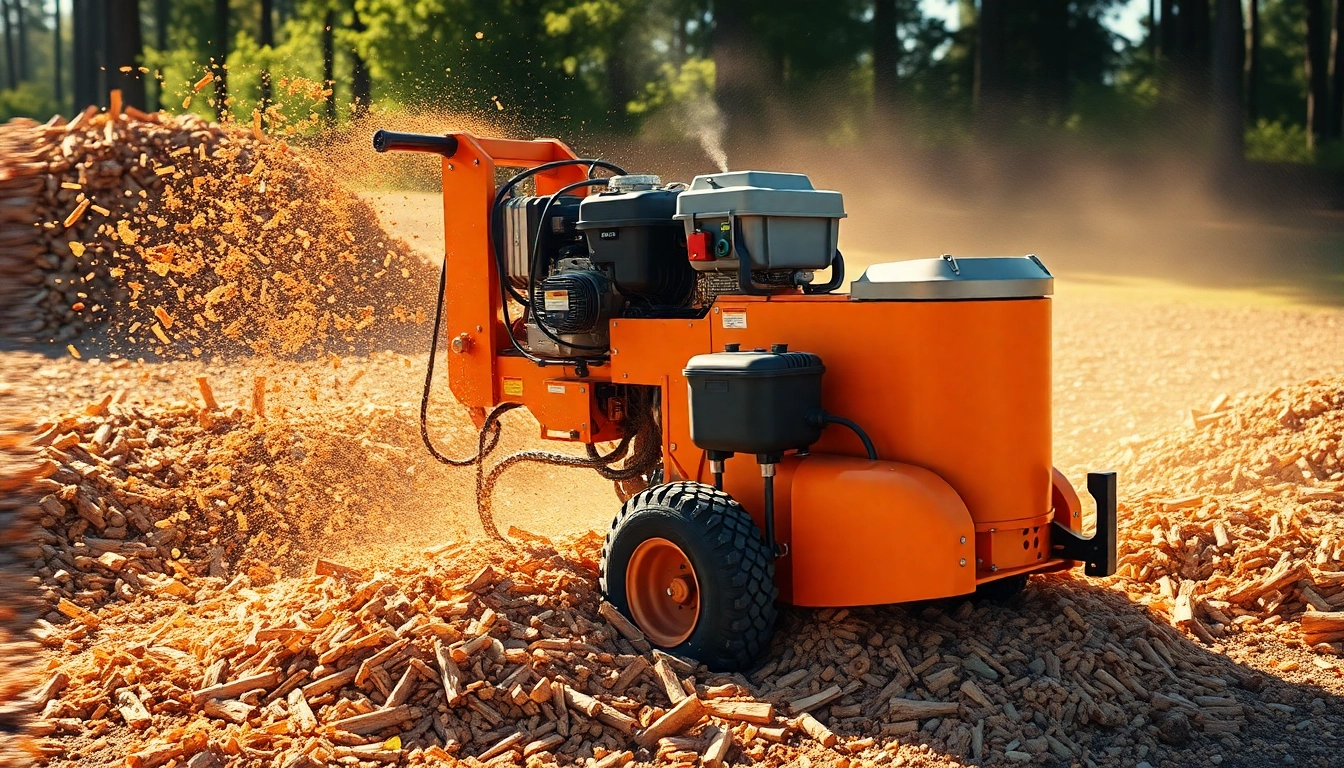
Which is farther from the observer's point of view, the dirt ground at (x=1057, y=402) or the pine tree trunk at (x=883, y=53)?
the pine tree trunk at (x=883, y=53)

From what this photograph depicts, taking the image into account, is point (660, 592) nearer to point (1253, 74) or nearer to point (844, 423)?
point (844, 423)

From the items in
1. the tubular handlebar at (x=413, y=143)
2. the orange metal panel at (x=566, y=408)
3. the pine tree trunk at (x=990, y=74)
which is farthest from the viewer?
the pine tree trunk at (x=990, y=74)

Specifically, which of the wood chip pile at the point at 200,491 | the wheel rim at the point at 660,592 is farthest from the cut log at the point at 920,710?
the wood chip pile at the point at 200,491

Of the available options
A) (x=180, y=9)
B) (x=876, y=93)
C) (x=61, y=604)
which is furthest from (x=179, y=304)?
(x=180, y=9)

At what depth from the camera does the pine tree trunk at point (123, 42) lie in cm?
2305

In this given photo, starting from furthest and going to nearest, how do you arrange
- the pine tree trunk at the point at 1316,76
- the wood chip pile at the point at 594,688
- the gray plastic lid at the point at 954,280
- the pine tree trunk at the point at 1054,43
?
the pine tree trunk at the point at 1054,43 → the pine tree trunk at the point at 1316,76 → the gray plastic lid at the point at 954,280 → the wood chip pile at the point at 594,688

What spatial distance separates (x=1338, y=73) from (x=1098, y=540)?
30555mm

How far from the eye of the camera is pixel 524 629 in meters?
4.88

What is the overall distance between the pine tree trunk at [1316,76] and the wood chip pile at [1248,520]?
24.0 meters

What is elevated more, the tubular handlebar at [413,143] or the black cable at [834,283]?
the tubular handlebar at [413,143]

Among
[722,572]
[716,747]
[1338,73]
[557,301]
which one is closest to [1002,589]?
[722,572]

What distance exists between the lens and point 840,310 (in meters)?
4.94

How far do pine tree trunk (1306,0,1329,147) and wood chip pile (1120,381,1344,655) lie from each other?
2397cm

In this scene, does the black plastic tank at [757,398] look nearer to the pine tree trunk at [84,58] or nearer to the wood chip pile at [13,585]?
the wood chip pile at [13,585]
